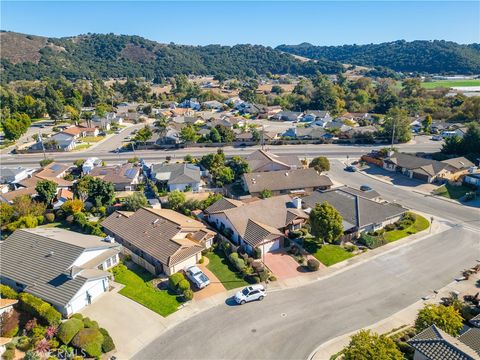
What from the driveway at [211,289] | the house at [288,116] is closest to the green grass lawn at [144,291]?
the driveway at [211,289]

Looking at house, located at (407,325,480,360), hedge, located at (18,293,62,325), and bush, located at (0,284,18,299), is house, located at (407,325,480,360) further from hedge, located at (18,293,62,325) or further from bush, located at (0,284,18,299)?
bush, located at (0,284,18,299)

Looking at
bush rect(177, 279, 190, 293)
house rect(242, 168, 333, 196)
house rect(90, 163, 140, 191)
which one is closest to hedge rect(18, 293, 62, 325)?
bush rect(177, 279, 190, 293)

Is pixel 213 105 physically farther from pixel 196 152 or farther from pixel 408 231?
pixel 408 231

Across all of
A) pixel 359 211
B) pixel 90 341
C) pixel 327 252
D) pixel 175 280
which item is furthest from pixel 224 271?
pixel 359 211

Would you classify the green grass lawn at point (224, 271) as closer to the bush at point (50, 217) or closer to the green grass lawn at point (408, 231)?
the green grass lawn at point (408, 231)

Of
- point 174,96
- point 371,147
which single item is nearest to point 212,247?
point 371,147
